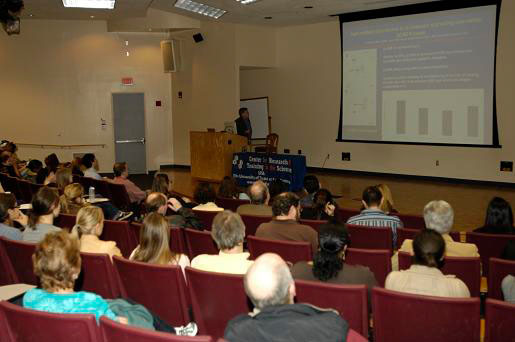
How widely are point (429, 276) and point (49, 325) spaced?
191 centimetres

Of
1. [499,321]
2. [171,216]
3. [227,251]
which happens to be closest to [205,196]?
[171,216]

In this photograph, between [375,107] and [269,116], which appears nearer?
[375,107]

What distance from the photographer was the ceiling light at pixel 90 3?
11.7 metres

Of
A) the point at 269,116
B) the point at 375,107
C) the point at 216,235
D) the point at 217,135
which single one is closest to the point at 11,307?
the point at 216,235

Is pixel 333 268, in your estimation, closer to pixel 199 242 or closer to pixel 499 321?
pixel 499 321

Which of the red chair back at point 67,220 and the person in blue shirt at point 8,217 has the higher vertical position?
the person in blue shirt at point 8,217

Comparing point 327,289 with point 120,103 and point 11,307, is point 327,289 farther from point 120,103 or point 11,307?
point 120,103

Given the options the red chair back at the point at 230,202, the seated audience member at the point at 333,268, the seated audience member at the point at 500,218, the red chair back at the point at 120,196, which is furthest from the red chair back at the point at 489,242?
the red chair back at the point at 120,196

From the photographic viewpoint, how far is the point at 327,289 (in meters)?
2.95

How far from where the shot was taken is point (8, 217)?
15.6ft

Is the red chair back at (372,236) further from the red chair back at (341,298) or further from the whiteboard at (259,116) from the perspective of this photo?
the whiteboard at (259,116)

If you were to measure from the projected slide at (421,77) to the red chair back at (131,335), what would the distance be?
10571 millimetres

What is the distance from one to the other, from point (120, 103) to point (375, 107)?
22.0 feet

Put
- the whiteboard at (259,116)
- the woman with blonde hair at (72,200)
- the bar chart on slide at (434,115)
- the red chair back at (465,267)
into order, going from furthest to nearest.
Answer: the whiteboard at (259,116) → the bar chart on slide at (434,115) → the woman with blonde hair at (72,200) → the red chair back at (465,267)
